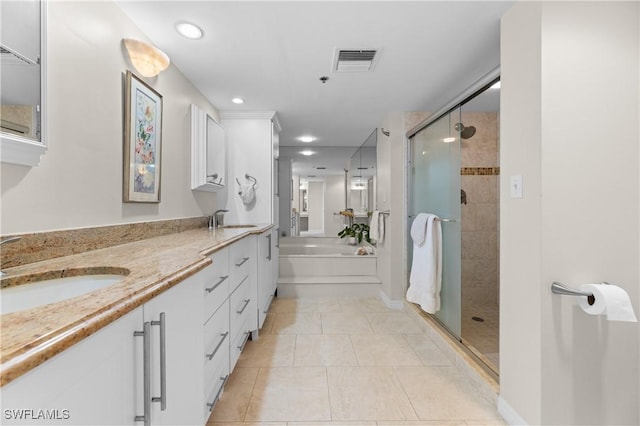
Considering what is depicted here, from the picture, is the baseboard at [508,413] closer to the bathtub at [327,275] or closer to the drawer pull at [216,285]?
the drawer pull at [216,285]

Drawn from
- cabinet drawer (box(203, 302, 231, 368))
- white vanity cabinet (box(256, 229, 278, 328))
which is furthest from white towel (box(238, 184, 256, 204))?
cabinet drawer (box(203, 302, 231, 368))

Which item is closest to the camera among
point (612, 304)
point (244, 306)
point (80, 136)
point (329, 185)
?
point (612, 304)

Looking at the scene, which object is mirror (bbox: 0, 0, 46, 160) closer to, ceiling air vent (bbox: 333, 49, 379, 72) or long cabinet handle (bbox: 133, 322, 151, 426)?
long cabinet handle (bbox: 133, 322, 151, 426)

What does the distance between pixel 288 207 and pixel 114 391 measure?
174 inches

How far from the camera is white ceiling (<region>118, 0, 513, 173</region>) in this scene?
1535mm

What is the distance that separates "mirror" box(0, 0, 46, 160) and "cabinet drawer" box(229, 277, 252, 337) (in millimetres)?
1153

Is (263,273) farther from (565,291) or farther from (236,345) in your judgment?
(565,291)

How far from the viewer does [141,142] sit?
1695 mm

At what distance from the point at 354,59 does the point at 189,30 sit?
3.49ft

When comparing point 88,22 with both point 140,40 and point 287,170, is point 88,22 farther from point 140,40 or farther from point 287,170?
point 287,170

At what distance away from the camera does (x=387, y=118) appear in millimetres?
3348

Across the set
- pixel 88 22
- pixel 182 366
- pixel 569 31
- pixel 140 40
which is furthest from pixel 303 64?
pixel 182 366

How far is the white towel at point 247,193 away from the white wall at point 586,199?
97.6 inches

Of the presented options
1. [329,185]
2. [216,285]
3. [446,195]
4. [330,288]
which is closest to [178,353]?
[216,285]
